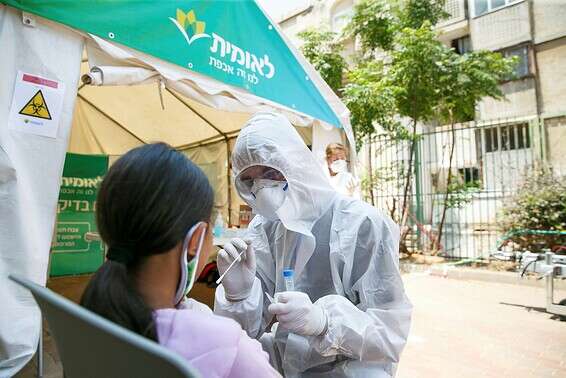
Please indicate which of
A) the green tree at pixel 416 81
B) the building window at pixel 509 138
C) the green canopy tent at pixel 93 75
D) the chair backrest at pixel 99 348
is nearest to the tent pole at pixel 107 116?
the green canopy tent at pixel 93 75

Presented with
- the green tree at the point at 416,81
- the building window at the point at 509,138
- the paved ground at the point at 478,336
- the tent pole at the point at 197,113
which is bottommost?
the paved ground at the point at 478,336

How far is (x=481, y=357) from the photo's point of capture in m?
3.24

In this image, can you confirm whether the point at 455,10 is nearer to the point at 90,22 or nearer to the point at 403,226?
the point at 403,226

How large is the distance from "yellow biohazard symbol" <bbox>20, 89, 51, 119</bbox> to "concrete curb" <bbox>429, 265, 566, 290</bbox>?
19.9 feet

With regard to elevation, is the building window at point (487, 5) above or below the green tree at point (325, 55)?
above

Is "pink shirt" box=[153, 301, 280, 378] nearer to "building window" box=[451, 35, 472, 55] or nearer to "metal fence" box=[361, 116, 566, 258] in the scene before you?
"metal fence" box=[361, 116, 566, 258]

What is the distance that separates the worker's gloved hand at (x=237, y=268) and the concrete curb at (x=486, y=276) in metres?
5.44

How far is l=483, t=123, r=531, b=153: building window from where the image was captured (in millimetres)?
7918

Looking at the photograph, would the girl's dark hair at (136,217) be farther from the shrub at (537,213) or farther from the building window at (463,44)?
the building window at (463,44)

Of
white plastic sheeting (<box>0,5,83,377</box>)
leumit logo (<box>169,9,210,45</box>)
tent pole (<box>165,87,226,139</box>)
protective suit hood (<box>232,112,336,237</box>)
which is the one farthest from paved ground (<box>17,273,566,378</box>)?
leumit logo (<box>169,9,210,45</box>)

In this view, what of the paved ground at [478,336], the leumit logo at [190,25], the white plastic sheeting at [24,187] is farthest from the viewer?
the paved ground at [478,336]

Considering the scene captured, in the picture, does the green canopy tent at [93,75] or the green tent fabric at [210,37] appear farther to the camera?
the green tent fabric at [210,37]

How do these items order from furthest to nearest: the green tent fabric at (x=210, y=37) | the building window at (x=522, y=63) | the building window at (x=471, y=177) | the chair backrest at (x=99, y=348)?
the building window at (x=522, y=63), the building window at (x=471, y=177), the green tent fabric at (x=210, y=37), the chair backrest at (x=99, y=348)

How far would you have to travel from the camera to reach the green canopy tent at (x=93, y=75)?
203 centimetres
